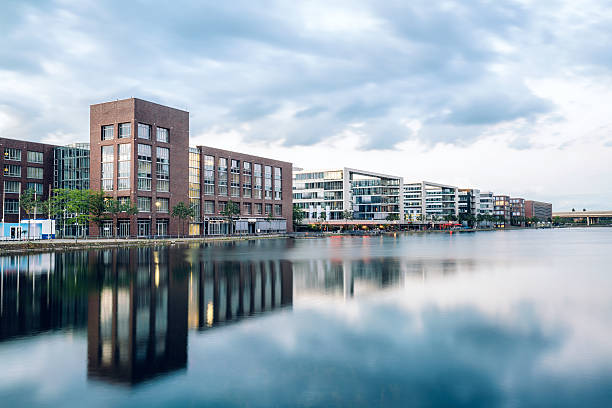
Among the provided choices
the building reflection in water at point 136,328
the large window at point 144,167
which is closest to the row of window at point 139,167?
the large window at point 144,167

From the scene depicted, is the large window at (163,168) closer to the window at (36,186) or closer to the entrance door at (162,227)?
the entrance door at (162,227)

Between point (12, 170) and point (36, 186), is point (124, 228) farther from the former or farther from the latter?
point (12, 170)

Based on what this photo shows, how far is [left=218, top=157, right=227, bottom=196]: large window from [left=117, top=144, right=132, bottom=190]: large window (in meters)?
29.8

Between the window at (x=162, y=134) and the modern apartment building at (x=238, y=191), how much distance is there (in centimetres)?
1047

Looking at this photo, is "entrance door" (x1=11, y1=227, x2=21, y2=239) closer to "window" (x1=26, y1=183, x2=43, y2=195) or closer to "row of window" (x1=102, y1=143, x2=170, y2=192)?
"row of window" (x1=102, y1=143, x2=170, y2=192)

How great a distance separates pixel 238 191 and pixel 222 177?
732cm

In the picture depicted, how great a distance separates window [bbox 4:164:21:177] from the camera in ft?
367

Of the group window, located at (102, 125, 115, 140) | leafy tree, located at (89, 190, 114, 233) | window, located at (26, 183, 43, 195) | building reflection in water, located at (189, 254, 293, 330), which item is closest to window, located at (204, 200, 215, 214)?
leafy tree, located at (89, 190, 114, 233)

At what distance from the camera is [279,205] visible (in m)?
158

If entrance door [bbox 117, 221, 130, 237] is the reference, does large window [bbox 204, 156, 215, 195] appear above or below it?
above

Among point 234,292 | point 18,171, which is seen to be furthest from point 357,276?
point 18,171

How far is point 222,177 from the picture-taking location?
13425 centimetres

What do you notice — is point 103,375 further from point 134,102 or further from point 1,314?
point 134,102

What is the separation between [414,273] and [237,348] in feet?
79.8
